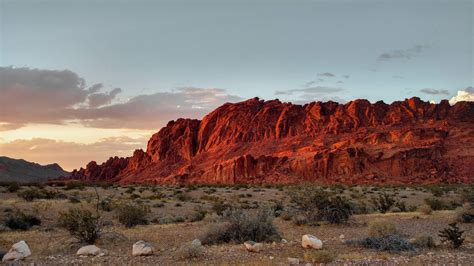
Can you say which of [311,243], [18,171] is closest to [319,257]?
[311,243]

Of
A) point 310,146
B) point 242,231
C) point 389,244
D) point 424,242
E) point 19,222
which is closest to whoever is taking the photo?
point 389,244

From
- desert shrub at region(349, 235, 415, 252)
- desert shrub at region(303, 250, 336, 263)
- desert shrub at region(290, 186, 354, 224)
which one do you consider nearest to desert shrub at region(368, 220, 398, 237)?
desert shrub at region(349, 235, 415, 252)

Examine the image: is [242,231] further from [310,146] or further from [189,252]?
[310,146]

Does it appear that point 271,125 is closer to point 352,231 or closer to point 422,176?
point 422,176

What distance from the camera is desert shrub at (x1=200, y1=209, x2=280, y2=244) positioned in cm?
1396

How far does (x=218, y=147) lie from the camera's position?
5162 inches

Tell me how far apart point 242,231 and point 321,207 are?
656 centimetres

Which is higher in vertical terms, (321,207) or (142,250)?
(321,207)

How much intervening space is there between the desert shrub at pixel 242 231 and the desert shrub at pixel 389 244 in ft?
Answer: 9.14

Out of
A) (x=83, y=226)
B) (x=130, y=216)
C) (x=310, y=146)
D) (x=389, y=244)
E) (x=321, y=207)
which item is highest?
(x=310, y=146)

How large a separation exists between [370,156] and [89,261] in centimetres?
9104

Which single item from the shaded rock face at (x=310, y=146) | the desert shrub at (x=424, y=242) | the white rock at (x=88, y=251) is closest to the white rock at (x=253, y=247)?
the white rock at (x=88, y=251)

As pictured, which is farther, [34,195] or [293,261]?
[34,195]

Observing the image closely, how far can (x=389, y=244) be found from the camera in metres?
12.5
